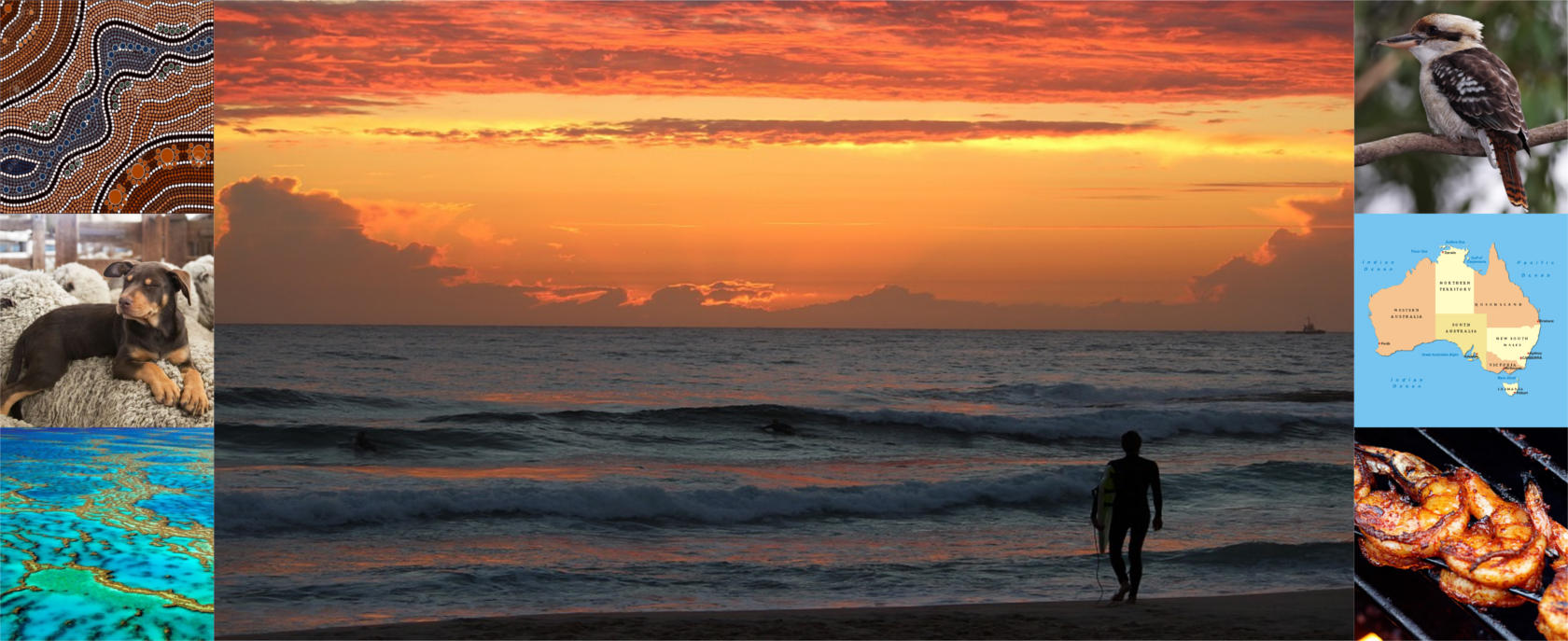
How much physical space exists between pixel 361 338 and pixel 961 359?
5961 mm

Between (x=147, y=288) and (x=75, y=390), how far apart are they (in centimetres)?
45

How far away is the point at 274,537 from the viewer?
6.27 meters

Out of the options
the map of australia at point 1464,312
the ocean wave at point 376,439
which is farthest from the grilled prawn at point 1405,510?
the ocean wave at point 376,439

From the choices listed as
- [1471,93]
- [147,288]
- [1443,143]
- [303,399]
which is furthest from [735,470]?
[1471,93]

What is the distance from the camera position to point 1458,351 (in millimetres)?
4730

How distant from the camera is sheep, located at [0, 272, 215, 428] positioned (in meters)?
4.34

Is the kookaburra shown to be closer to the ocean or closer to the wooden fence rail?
the ocean

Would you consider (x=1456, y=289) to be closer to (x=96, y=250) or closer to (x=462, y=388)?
(x=96, y=250)

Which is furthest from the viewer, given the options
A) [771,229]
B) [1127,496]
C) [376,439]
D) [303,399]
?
[303,399]

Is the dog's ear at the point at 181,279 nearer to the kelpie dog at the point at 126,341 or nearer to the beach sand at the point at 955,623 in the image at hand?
the kelpie dog at the point at 126,341

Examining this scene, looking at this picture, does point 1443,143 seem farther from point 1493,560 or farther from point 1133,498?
point 1133,498

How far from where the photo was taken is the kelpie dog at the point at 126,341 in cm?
436

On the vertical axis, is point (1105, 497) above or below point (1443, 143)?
below

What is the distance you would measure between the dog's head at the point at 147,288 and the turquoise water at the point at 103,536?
0.43m
